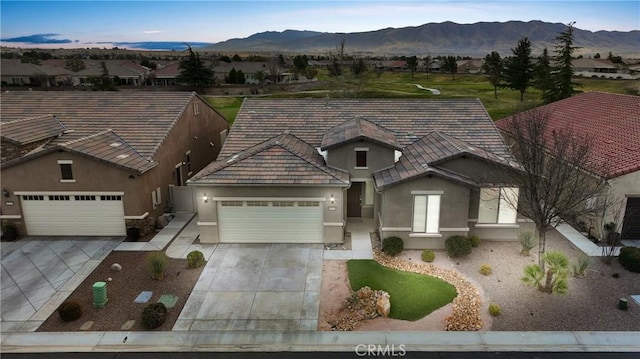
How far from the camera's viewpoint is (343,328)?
1328 centimetres

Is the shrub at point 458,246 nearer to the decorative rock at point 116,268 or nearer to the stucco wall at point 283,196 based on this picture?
the stucco wall at point 283,196

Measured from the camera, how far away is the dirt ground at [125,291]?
44.9ft

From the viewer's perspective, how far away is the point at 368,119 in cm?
2447

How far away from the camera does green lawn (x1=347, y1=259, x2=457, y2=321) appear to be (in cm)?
1420

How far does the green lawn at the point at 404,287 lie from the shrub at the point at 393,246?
94 cm

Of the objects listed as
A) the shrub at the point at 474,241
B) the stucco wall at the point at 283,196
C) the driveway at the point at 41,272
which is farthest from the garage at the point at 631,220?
the driveway at the point at 41,272

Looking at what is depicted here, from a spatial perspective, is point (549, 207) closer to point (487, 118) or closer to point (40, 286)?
point (487, 118)

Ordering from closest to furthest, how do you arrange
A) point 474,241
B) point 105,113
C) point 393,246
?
1. point 393,246
2. point 474,241
3. point 105,113

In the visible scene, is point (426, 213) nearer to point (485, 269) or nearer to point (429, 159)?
point (429, 159)

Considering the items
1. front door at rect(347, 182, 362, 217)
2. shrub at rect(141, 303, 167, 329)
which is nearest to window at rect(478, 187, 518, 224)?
front door at rect(347, 182, 362, 217)

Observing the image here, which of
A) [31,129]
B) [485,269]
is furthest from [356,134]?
[31,129]

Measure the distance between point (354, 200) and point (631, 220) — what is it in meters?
12.3

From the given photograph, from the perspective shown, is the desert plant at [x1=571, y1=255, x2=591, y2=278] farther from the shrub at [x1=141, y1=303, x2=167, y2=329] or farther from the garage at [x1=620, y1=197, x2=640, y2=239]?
the shrub at [x1=141, y1=303, x2=167, y2=329]

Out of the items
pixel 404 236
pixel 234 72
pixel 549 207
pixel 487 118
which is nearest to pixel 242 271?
pixel 404 236
